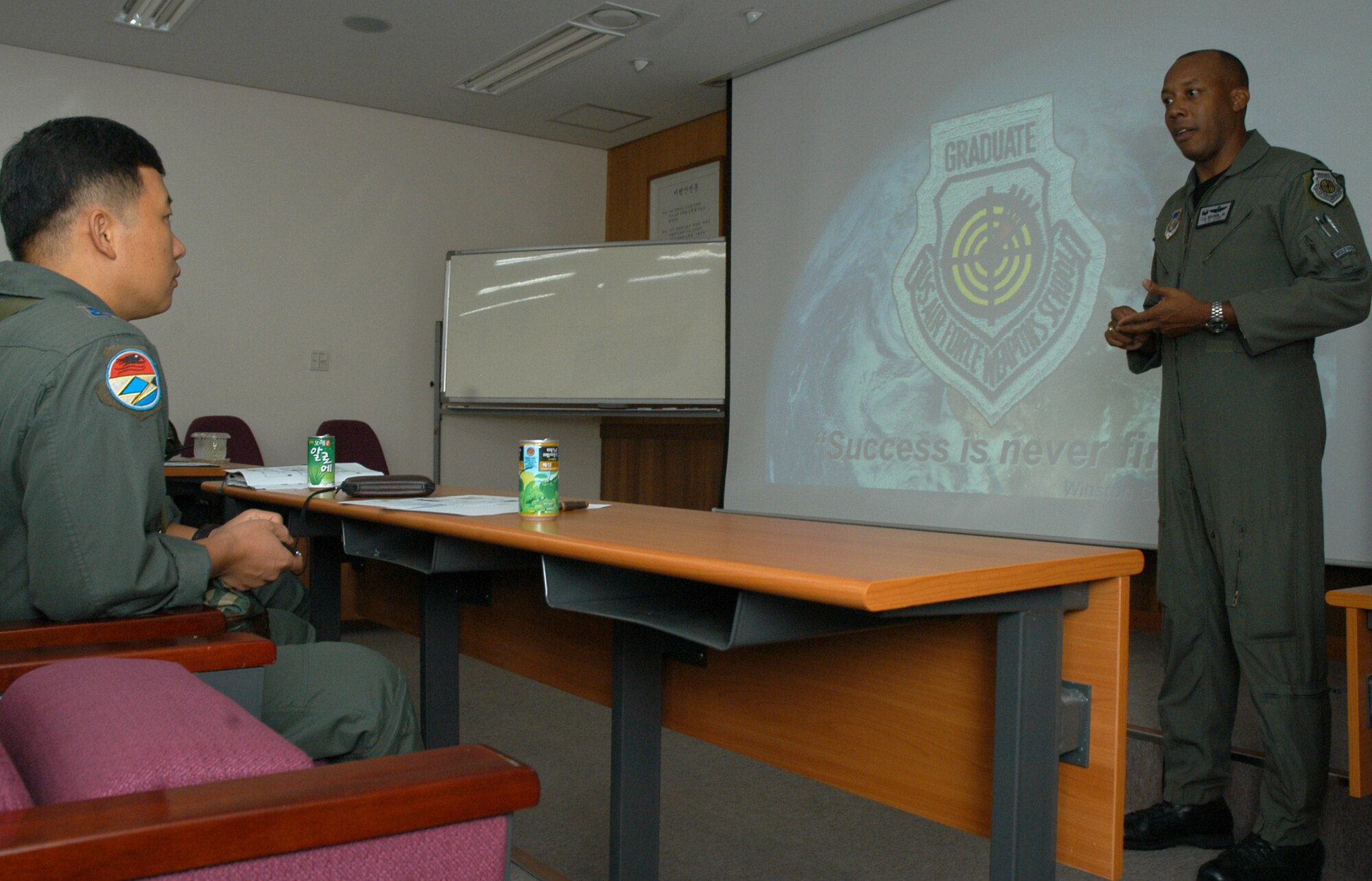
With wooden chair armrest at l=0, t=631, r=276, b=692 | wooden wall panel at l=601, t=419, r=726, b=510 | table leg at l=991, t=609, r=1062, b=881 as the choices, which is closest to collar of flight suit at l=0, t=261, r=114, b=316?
wooden chair armrest at l=0, t=631, r=276, b=692

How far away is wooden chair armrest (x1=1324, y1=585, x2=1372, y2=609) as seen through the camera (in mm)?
1712

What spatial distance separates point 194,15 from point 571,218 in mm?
2515

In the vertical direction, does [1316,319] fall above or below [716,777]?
above

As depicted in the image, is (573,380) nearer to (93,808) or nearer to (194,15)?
(194,15)

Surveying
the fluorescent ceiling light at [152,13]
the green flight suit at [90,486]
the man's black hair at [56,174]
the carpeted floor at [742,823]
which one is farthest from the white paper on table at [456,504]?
the fluorescent ceiling light at [152,13]

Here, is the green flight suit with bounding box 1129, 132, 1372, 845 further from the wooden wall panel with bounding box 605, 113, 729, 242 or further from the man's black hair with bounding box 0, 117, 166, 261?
the wooden wall panel with bounding box 605, 113, 729, 242

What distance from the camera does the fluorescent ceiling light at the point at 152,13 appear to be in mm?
4172

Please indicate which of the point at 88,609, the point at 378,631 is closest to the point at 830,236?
the point at 378,631

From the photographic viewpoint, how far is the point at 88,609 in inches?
44.9

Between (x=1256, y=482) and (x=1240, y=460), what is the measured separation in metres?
0.05

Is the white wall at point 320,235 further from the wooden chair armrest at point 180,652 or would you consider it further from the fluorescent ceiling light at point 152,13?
the wooden chair armrest at point 180,652

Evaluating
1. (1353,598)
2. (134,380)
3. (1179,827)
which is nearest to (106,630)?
(134,380)

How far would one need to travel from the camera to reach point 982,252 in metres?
3.77

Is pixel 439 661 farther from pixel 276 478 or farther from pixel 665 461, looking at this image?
pixel 665 461
